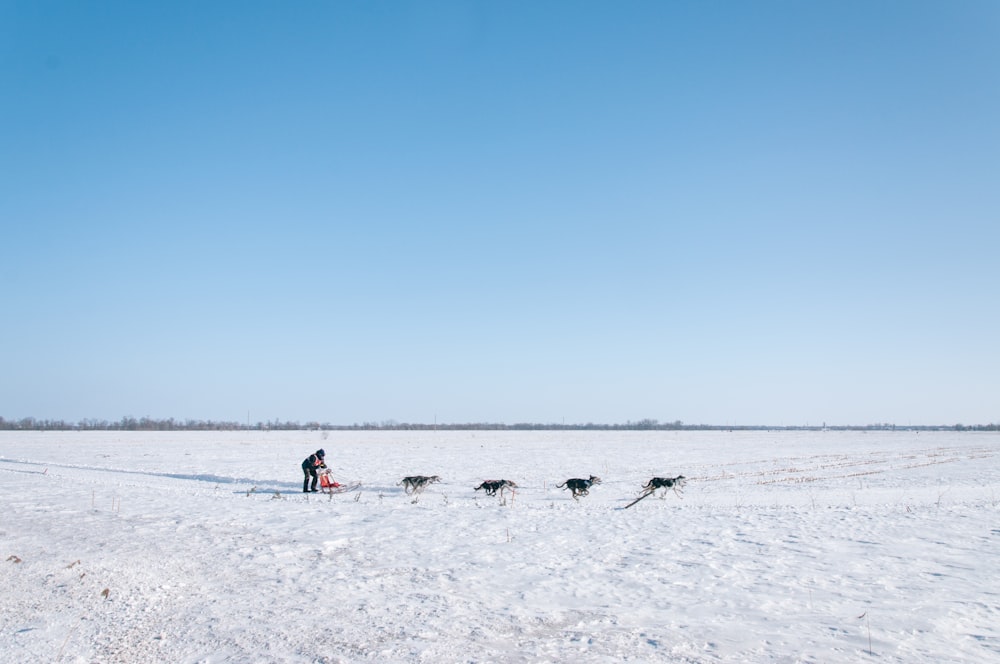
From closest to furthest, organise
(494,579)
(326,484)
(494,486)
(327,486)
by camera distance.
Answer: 1. (494,579)
2. (494,486)
3. (326,484)
4. (327,486)

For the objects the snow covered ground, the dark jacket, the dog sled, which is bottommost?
the snow covered ground

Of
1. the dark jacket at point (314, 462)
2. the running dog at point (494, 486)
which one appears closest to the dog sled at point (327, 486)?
the dark jacket at point (314, 462)

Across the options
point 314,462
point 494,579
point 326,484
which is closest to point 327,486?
point 326,484

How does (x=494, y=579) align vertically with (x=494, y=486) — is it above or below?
below

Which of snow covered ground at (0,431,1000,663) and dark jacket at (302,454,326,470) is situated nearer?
snow covered ground at (0,431,1000,663)

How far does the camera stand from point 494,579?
34.1 ft

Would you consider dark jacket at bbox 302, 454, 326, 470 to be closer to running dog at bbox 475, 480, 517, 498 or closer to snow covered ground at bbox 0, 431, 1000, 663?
snow covered ground at bbox 0, 431, 1000, 663

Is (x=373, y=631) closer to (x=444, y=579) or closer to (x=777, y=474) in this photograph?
(x=444, y=579)

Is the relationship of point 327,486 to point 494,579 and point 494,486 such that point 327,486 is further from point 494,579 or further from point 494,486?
point 494,579

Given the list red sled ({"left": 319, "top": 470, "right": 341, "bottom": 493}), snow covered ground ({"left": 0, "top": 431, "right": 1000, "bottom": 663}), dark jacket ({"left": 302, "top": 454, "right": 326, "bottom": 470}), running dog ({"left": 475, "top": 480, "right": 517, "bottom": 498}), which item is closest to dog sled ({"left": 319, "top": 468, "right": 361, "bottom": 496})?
red sled ({"left": 319, "top": 470, "right": 341, "bottom": 493})

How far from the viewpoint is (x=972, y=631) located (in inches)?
309

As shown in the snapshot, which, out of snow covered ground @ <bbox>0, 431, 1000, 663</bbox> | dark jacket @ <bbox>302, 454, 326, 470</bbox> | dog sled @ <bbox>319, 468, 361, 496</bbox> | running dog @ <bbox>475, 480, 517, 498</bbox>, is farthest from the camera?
dark jacket @ <bbox>302, 454, 326, 470</bbox>

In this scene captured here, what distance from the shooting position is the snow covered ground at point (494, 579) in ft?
24.8

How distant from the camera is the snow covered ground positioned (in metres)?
7.56
